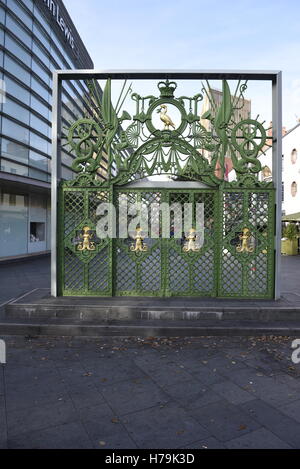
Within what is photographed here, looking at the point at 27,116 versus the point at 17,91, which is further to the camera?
the point at 27,116

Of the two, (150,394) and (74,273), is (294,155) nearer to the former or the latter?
(74,273)

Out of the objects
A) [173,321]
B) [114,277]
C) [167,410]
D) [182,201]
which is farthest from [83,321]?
[182,201]

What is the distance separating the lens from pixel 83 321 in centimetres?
620


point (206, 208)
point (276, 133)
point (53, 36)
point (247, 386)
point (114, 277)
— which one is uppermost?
point (53, 36)

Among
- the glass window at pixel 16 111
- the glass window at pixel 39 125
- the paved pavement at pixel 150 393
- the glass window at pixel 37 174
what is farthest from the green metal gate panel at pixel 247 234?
the glass window at pixel 39 125

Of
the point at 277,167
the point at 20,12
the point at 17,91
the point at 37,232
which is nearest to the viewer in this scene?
the point at 277,167

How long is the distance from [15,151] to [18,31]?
19.7 feet

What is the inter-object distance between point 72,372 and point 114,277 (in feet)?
9.82

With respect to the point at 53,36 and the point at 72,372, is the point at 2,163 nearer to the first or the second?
the point at 53,36

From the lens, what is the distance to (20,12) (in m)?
15.5

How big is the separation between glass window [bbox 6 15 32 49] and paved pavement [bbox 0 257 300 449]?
15362mm

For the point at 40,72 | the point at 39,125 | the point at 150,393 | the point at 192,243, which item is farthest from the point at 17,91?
the point at 150,393

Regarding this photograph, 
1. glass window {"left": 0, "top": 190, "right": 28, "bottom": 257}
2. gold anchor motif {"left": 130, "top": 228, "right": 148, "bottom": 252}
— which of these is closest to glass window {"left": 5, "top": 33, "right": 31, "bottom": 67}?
glass window {"left": 0, "top": 190, "right": 28, "bottom": 257}

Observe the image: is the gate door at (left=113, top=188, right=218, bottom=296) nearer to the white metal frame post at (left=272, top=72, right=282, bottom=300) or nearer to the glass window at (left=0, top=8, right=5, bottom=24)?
the white metal frame post at (left=272, top=72, right=282, bottom=300)
